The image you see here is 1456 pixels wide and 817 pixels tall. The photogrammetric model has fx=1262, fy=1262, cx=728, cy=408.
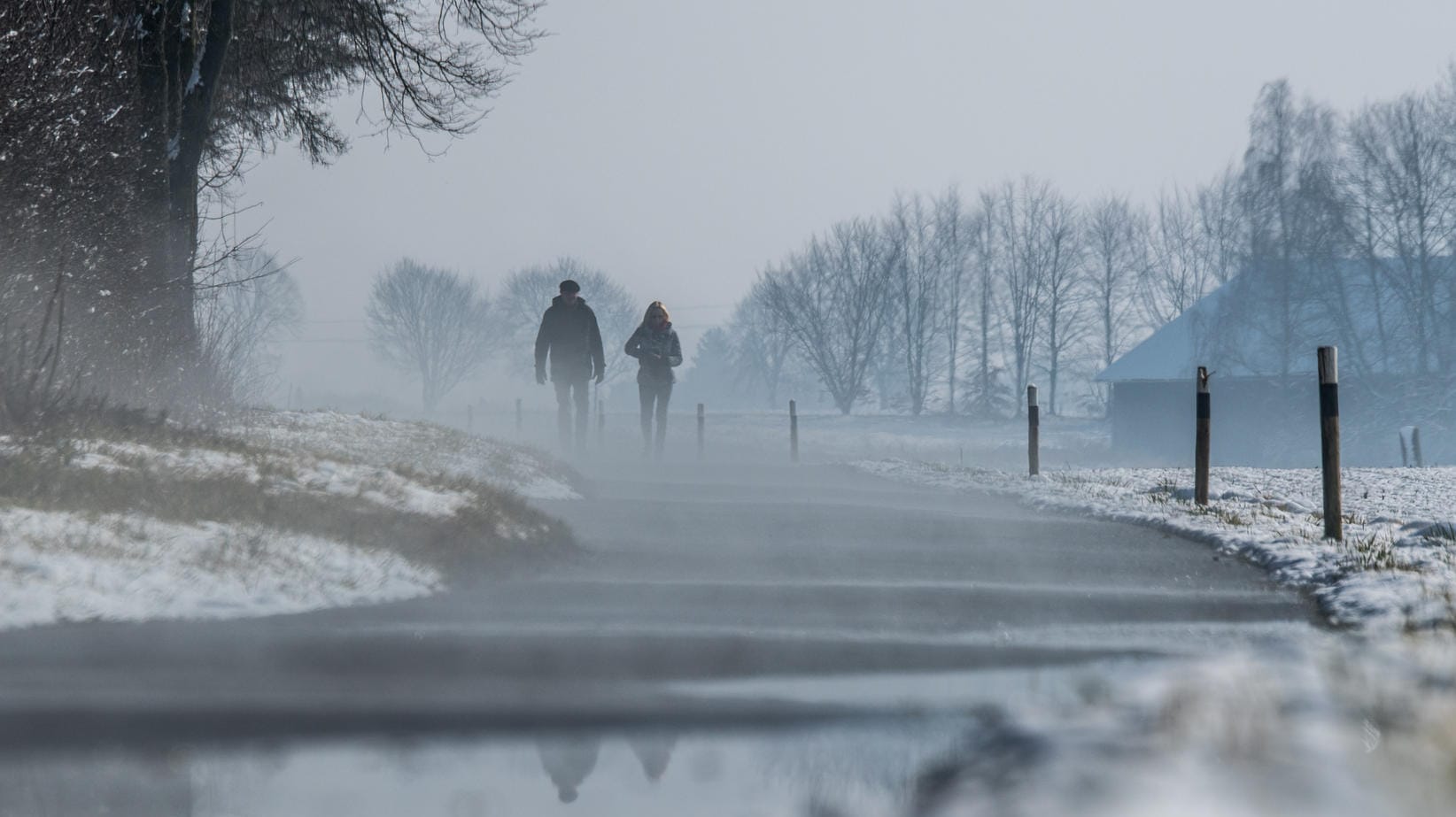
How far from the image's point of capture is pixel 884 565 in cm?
706

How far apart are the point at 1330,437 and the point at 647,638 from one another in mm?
5468

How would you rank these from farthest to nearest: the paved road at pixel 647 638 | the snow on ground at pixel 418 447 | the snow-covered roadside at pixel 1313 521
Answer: the snow on ground at pixel 418 447 → the snow-covered roadside at pixel 1313 521 → the paved road at pixel 647 638

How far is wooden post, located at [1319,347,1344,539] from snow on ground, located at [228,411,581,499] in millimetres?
6335

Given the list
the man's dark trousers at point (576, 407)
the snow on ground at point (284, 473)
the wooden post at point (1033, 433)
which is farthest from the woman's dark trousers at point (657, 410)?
the snow on ground at point (284, 473)

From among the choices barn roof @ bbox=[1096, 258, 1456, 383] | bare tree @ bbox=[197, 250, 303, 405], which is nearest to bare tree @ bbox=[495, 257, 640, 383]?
barn roof @ bbox=[1096, 258, 1456, 383]

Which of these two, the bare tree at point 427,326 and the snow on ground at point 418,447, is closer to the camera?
the snow on ground at point 418,447

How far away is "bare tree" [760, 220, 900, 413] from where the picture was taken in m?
64.8

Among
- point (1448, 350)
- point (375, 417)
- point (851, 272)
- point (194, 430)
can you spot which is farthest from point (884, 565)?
point (851, 272)

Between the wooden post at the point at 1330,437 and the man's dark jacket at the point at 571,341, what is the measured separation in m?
9.25

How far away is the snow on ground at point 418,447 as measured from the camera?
39.5 feet

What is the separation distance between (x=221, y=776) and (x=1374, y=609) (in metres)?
4.23

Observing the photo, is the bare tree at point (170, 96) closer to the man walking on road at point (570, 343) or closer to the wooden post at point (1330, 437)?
the man walking on road at point (570, 343)

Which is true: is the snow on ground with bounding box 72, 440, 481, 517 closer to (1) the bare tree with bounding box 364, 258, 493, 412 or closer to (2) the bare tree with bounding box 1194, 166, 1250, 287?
(2) the bare tree with bounding box 1194, 166, 1250, 287

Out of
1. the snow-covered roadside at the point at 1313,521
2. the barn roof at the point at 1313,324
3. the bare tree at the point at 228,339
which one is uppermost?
the barn roof at the point at 1313,324
